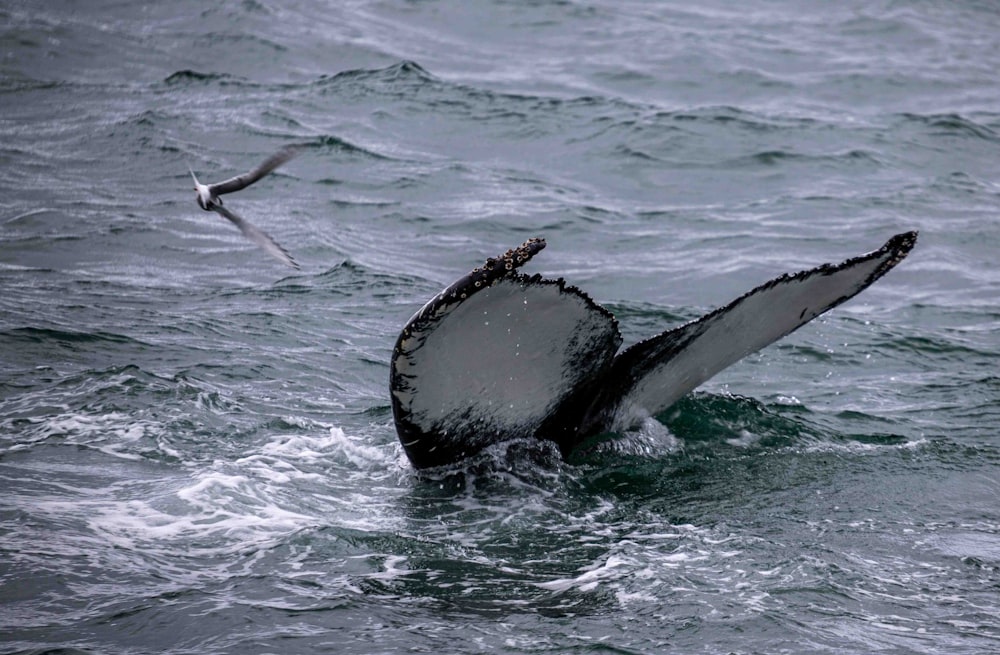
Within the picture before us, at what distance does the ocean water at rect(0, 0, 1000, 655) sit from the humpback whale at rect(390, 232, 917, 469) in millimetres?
302

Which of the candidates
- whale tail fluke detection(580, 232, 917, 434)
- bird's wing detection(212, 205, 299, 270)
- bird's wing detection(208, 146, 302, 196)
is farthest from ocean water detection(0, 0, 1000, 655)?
bird's wing detection(208, 146, 302, 196)

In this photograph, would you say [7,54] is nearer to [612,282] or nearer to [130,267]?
[130,267]

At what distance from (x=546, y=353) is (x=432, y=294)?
421 centimetres

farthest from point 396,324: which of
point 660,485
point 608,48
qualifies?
point 608,48

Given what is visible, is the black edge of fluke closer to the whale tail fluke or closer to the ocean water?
the ocean water

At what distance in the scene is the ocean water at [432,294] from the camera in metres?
4.73

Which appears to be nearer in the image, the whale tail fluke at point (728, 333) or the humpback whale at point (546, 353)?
the humpback whale at point (546, 353)

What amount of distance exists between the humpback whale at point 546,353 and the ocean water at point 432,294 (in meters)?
0.30

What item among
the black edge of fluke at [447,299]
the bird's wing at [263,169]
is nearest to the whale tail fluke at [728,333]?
the black edge of fluke at [447,299]

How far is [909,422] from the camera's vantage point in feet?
23.3

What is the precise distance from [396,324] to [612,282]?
1.97 metres

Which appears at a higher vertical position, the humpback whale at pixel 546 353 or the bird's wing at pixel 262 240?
the bird's wing at pixel 262 240

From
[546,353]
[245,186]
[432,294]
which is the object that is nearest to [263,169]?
[245,186]

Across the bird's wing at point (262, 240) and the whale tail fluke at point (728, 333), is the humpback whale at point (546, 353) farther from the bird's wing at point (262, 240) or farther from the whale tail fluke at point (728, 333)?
the bird's wing at point (262, 240)
